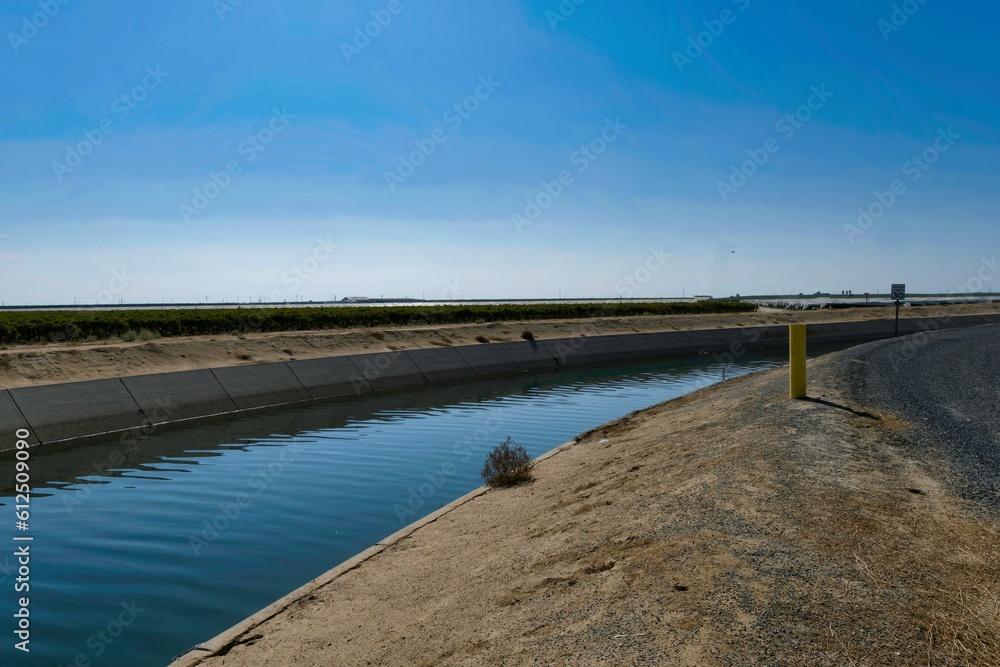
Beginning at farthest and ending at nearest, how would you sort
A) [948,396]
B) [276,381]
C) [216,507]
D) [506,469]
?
[276,381] < [948,396] < [506,469] < [216,507]

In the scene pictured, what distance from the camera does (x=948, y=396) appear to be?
1496cm

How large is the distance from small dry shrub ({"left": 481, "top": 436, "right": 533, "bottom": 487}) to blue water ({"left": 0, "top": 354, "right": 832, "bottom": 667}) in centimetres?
106

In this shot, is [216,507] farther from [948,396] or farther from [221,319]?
[221,319]

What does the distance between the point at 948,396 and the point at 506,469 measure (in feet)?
Answer: 30.1

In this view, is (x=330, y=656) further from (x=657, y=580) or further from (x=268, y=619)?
(x=657, y=580)

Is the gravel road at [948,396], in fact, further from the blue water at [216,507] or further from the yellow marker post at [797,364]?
the blue water at [216,507]

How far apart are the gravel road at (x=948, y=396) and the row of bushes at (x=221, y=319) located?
27.8 metres

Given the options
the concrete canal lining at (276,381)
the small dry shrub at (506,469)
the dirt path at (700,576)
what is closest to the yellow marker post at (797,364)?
the dirt path at (700,576)

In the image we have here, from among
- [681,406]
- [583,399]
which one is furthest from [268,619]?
[583,399]

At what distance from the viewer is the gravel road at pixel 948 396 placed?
29.8 feet

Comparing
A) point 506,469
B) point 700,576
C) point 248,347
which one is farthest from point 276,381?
point 700,576

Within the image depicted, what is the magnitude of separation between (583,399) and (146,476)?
1547cm

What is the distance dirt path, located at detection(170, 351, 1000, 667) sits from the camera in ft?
16.6

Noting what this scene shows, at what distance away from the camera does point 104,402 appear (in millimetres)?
21953
